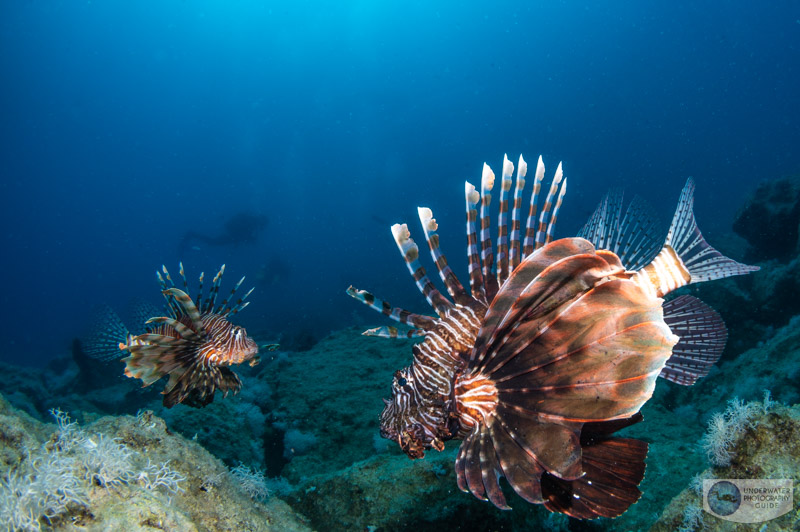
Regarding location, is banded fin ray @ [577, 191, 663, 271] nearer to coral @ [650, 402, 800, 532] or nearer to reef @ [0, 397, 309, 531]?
coral @ [650, 402, 800, 532]

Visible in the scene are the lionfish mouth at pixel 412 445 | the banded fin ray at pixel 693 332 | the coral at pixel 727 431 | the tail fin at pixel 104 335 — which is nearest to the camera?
the coral at pixel 727 431

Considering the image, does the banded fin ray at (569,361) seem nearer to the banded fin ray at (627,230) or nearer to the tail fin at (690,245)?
the tail fin at (690,245)

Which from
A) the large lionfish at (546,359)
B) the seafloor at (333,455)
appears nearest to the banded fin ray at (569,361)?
the large lionfish at (546,359)

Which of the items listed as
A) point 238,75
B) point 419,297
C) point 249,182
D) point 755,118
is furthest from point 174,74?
point 755,118

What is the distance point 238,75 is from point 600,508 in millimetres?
143954

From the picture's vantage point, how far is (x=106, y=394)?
38.2ft

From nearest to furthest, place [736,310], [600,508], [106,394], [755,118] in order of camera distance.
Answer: [600,508] → [736,310] → [106,394] → [755,118]

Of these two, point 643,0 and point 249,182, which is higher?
point 643,0

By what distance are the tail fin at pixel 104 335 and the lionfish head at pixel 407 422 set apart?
453 cm

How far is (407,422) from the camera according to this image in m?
2.77

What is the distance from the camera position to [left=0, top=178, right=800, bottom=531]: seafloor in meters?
1.76

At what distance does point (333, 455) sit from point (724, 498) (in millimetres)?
4615

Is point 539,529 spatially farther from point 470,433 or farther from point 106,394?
point 106,394

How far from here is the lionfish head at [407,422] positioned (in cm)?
271
